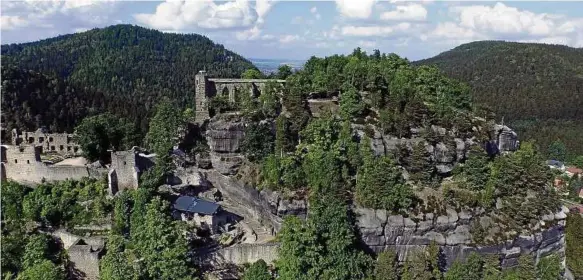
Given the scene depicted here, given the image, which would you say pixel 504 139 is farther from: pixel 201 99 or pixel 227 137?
pixel 201 99

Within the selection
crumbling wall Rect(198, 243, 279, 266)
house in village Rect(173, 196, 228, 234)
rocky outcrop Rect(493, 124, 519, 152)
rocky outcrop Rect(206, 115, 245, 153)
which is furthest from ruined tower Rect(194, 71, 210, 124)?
rocky outcrop Rect(493, 124, 519, 152)

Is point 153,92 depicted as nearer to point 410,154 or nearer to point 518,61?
point 410,154

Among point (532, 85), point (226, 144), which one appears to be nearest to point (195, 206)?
point (226, 144)

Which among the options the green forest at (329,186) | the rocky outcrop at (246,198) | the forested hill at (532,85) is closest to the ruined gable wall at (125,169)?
the green forest at (329,186)

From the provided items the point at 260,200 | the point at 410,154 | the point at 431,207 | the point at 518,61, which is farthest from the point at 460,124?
the point at 518,61

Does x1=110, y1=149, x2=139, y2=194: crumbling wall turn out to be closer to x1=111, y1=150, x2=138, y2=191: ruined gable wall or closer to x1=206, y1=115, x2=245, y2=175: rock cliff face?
x1=111, y1=150, x2=138, y2=191: ruined gable wall
